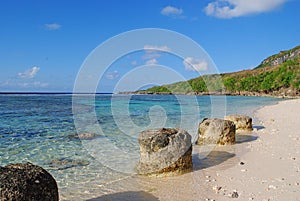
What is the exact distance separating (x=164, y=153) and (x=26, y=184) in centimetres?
392

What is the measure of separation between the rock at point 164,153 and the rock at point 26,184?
10.8 ft

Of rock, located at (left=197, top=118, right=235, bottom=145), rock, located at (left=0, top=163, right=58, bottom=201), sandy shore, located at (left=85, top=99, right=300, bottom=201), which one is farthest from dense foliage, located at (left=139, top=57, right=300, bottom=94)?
rock, located at (left=0, top=163, right=58, bottom=201)

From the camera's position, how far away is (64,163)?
28.8 ft

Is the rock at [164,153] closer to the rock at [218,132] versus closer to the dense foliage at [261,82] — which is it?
the rock at [218,132]

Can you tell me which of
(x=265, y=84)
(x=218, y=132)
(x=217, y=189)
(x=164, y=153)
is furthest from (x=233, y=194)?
(x=265, y=84)

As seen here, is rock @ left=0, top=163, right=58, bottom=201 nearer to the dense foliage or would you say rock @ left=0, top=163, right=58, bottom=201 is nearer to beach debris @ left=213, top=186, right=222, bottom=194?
beach debris @ left=213, top=186, right=222, bottom=194

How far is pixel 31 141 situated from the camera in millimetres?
12148

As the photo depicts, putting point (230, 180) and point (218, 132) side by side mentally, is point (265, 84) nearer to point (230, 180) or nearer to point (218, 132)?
point (218, 132)

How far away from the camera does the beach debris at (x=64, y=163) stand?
27.7ft

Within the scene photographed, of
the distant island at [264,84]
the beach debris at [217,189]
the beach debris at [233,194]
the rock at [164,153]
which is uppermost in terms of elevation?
the distant island at [264,84]

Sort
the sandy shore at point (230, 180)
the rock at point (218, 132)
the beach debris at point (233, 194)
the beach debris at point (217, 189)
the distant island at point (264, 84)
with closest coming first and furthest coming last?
the beach debris at point (233, 194), the sandy shore at point (230, 180), the beach debris at point (217, 189), the rock at point (218, 132), the distant island at point (264, 84)

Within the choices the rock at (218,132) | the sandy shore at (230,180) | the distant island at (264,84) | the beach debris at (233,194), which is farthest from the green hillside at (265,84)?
the beach debris at (233,194)

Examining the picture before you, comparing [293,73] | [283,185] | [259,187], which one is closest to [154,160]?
[259,187]

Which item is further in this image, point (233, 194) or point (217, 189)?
point (217, 189)
